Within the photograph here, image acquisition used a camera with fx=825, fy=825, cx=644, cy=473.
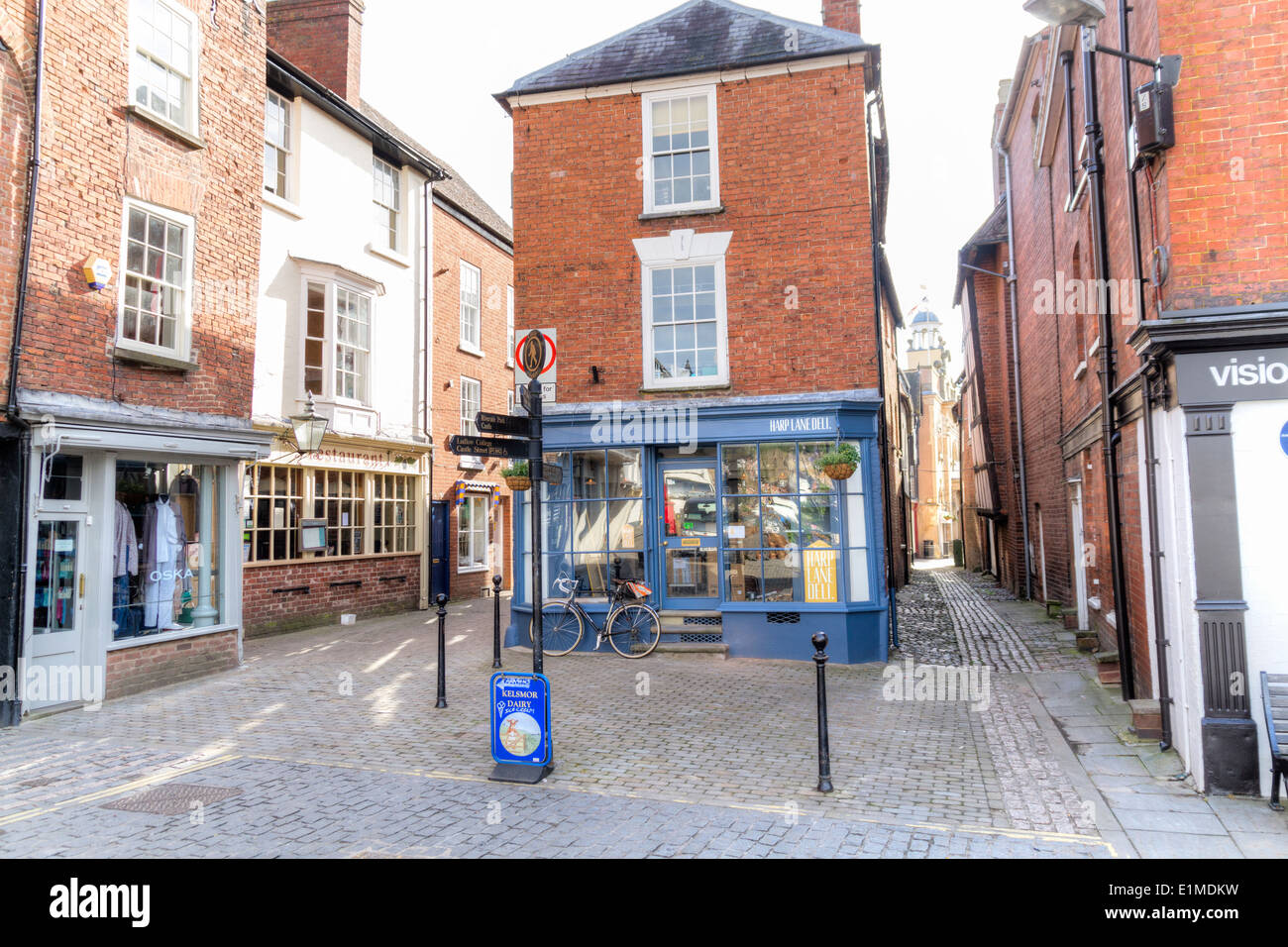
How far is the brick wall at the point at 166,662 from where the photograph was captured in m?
9.66

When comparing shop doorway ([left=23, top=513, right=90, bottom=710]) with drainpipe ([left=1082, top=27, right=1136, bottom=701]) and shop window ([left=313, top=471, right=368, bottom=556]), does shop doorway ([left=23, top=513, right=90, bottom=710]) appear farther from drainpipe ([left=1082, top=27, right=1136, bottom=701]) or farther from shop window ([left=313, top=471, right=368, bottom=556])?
drainpipe ([left=1082, top=27, right=1136, bottom=701])

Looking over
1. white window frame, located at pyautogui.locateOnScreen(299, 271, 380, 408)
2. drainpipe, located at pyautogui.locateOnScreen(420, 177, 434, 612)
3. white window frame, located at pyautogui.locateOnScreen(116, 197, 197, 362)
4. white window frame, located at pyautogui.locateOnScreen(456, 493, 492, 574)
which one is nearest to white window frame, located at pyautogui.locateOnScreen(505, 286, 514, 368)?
white window frame, located at pyautogui.locateOnScreen(456, 493, 492, 574)

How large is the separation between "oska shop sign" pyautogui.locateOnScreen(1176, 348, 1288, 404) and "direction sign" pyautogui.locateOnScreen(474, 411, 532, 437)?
5071mm

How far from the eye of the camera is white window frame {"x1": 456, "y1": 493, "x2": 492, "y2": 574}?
66.9 feet

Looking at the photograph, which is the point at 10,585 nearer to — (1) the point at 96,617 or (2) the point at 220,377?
(1) the point at 96,617

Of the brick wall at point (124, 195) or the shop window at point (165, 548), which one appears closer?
the brick wall at point (124, 195)

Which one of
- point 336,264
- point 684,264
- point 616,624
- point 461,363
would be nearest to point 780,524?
point 616,624

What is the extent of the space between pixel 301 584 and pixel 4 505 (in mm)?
7179

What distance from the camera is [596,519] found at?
41.8ft

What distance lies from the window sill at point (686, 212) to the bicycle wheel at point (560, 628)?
20.0 ft

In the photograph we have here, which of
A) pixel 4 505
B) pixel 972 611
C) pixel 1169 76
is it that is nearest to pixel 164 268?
pixel 4 505

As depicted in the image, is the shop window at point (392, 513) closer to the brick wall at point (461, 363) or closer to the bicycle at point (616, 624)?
the brick wall at point (461, 363)

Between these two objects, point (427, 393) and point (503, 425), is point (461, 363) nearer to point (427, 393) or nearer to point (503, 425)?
point (427, 393)

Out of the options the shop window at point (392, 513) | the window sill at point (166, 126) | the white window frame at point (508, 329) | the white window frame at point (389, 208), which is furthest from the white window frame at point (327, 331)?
the white window frame at point (508, 329)
